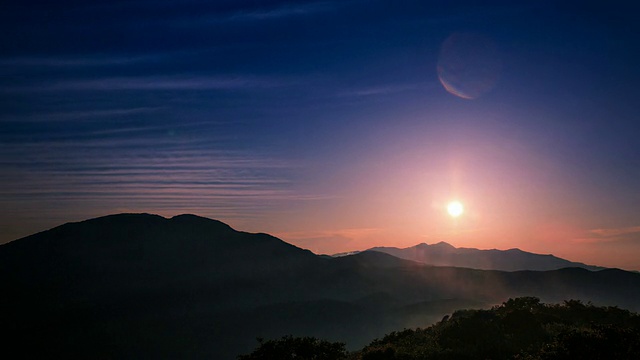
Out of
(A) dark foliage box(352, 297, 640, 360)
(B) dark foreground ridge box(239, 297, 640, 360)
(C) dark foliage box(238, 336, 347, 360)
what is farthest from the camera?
(C) dark foliage box(238, 336, 347, 360)

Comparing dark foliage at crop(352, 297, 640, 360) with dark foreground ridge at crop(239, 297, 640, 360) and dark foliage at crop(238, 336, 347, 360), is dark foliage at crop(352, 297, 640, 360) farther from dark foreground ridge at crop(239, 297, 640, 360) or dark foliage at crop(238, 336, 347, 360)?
dark foliage at crop(238, 336, 347, 360)

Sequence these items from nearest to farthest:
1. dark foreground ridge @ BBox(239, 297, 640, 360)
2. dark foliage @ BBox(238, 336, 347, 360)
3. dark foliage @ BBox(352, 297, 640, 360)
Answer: dark foliage @ BBox(352, 297, 640, 360)
dark foreground ridge @ BBox(239, 297, 640, 360)
dark foliage @ BBox(238, 336, 347, 360)

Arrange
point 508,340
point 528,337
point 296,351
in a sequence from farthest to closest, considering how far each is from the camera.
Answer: point 296,351 → point 508,340 → point 528,337

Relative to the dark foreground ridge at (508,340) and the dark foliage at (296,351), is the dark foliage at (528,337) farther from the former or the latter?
the dark foliage at (296,351)

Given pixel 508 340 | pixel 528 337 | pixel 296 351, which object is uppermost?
pixel 528 337

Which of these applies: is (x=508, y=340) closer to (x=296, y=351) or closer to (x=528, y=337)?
(x=528, y=337)

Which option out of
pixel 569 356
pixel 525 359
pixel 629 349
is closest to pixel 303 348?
pixel 525 359

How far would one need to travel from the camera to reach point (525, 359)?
1305 inches

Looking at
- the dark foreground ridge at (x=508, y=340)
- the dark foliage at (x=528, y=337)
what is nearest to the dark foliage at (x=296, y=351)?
the dark foreground ridge at (x=508, y=340)

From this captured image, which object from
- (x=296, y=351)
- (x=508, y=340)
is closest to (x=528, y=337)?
(x=508, y=340)

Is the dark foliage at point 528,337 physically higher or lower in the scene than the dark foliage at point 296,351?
higher

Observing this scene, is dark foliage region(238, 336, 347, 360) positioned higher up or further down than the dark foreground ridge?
further down

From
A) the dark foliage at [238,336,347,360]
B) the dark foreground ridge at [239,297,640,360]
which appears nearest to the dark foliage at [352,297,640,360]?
the dark foreground ridge at [239,297,640,360]

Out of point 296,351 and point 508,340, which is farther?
point 296,351
